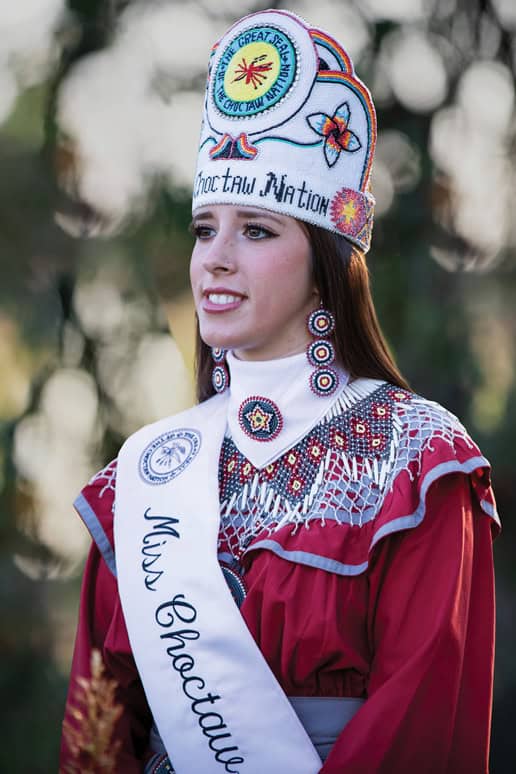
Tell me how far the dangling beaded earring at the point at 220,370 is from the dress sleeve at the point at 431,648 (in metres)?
0.60

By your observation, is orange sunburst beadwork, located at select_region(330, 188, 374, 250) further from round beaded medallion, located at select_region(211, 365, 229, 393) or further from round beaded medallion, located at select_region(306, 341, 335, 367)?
round beaded medallion, located at select_region(211, 365, 229, 393)

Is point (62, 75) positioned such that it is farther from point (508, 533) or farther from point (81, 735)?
point (81, 735)

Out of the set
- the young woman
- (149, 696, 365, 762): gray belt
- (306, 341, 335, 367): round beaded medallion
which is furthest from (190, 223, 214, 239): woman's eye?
(149, 696, 365, 762): gray belt

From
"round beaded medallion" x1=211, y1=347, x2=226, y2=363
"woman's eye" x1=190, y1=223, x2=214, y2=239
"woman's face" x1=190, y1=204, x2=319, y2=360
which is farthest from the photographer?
"round beaded medallion" x1=211, y1=347, x2=226, y2=363

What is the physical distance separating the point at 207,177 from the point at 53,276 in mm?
2121

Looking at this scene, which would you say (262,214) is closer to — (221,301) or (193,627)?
(221,301)

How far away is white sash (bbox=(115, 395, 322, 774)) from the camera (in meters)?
2.22

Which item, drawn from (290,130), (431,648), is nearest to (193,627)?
(431,648)

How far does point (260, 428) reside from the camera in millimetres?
2434

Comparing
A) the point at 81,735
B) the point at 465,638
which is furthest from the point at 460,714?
the point at 81,735

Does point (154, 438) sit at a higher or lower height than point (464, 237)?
lower

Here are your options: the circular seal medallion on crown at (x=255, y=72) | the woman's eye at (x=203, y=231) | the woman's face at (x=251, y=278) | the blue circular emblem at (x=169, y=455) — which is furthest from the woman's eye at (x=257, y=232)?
the blue circular emblem at (x=169, y=455)

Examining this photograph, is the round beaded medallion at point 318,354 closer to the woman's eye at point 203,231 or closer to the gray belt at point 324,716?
the woman's eye at point 203,231

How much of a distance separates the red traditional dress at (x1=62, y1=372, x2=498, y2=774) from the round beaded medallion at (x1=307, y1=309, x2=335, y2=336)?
0.50 ft
